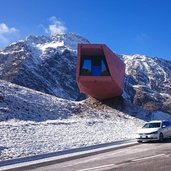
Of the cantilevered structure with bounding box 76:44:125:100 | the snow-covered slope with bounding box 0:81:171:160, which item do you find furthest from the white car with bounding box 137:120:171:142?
the cantilevered structure with bounding box 76:44:125:100

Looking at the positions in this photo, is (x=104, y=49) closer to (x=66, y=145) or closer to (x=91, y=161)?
(x=66, y=145)

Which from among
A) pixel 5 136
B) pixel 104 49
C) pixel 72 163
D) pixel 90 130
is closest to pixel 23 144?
pixel 5 136

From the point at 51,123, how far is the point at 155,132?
324 inches

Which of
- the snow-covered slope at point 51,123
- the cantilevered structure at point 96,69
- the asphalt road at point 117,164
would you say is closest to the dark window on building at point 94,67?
the cantilevered structure at point 96,69

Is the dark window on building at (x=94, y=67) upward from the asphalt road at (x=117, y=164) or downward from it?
upward

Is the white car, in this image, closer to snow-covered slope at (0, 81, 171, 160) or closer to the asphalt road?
snow-covered slope at (0, 81, 171, 160)

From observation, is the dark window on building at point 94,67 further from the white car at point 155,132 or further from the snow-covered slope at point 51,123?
the white car at point 155,132

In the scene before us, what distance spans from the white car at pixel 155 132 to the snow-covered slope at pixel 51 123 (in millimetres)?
2020

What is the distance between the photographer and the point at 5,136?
2366cm

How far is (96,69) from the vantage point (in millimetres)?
47344

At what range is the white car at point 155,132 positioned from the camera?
26719 millimetres

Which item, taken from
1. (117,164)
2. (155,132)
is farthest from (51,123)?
(117,164)

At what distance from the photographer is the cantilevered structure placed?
153 ft

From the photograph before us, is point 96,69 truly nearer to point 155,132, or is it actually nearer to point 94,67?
point 94,67
